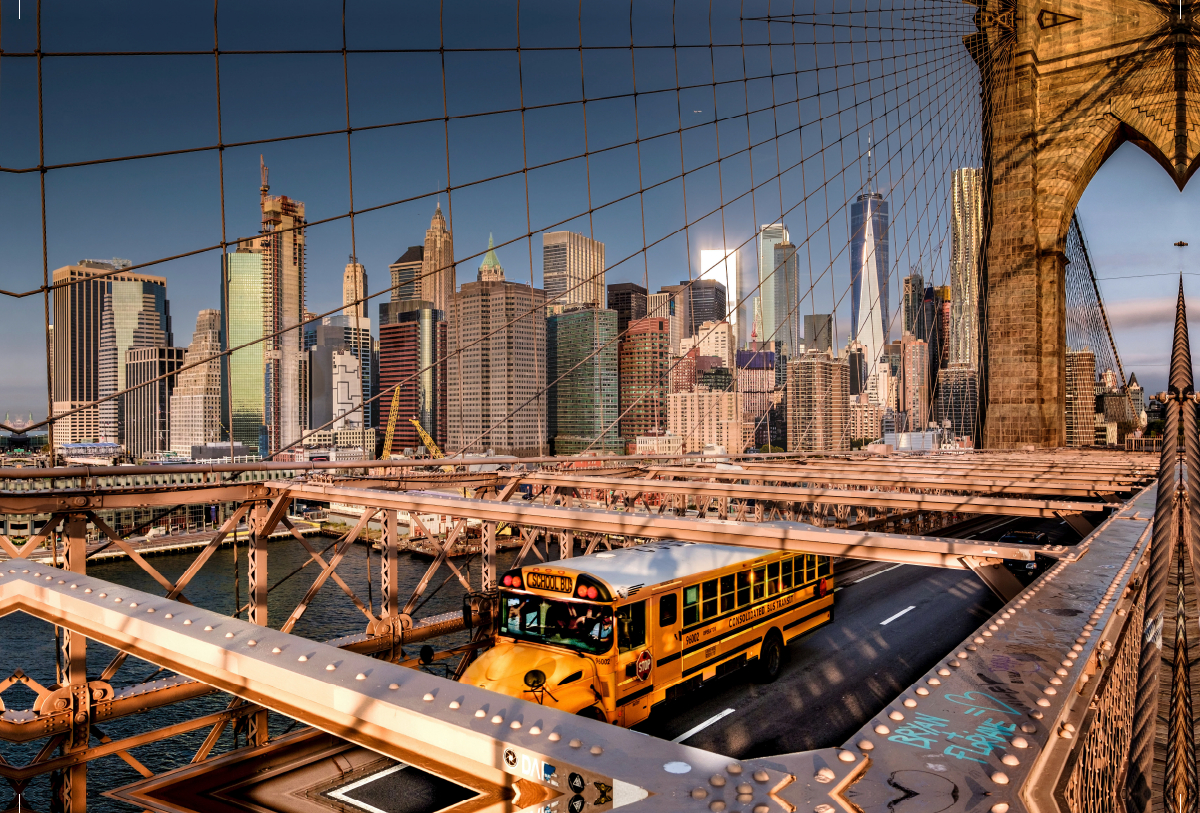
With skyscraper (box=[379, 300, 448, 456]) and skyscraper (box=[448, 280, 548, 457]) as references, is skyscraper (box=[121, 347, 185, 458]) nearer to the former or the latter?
skyscraper (box=[379, 300, 448, 456])

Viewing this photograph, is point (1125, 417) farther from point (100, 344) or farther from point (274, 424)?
point (274, 424)

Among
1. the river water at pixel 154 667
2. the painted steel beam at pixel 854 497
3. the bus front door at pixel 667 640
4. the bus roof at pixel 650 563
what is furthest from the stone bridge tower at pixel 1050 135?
the river water at pixel 154 667

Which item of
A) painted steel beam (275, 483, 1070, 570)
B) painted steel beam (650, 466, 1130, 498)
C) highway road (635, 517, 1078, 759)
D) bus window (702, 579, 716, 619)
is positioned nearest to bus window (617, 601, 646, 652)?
highway road (635, 517, 1078, 759)

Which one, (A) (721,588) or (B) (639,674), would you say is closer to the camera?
(B) (639,674)

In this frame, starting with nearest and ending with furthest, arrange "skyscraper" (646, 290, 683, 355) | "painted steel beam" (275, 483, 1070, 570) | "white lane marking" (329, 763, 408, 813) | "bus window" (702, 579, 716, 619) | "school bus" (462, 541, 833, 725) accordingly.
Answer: "painted steel beam" (275, 483, 1070, 570) → "white lane marking" (329, 763, 408, 813) → "school bus" (462, 541, 833, 725) → "bus window" (702, 579, 716, 619) → "skyscraper" (646, 290, 683, 355)

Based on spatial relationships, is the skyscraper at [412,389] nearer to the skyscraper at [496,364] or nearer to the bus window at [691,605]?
the skyscraper at [496,364]

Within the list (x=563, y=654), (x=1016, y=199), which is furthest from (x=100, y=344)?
(x=1016, y=199)

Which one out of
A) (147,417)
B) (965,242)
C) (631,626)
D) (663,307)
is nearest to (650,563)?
(631,626)
